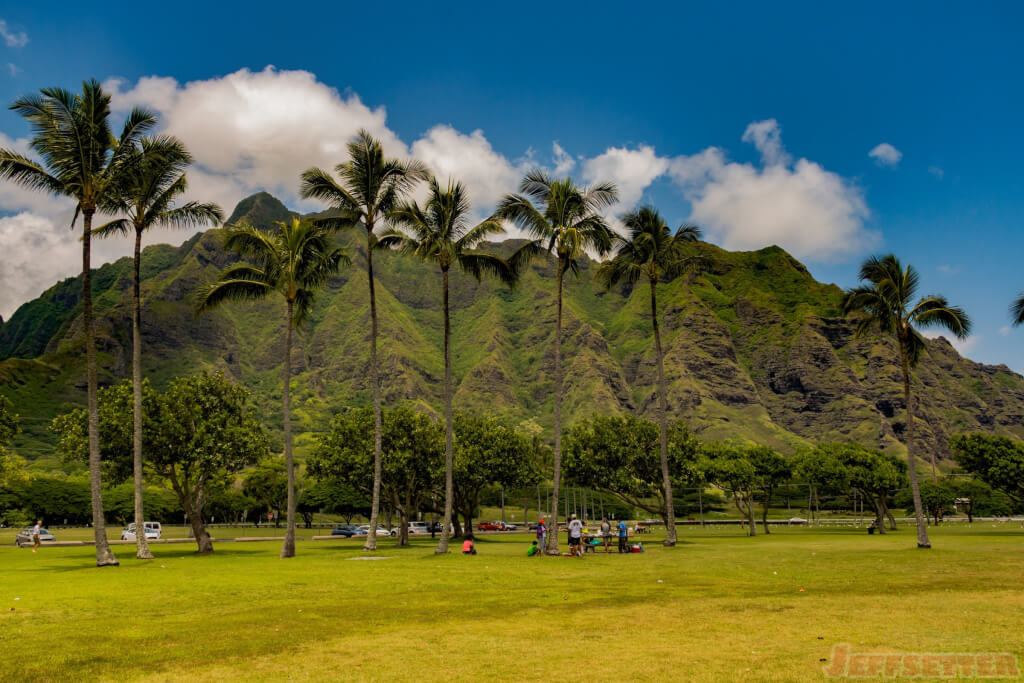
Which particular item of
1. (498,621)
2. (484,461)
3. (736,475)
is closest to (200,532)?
(484,461)

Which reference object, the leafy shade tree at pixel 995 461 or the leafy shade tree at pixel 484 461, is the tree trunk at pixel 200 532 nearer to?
the leafy shade tree at pixel 484 461

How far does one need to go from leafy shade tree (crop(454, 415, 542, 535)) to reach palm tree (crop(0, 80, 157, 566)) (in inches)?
1077

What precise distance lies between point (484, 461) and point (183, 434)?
22989 millimetres

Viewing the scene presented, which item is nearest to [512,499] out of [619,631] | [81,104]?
[81,104]

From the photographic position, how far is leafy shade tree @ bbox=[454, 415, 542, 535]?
56.3m

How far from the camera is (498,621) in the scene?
605 inches

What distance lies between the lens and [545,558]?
35.4m

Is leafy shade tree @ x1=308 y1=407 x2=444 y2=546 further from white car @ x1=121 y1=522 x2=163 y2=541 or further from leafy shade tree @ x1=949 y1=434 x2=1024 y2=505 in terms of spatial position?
leafy shade tree @ x1=949 y1=434 x2=1024 y2=505

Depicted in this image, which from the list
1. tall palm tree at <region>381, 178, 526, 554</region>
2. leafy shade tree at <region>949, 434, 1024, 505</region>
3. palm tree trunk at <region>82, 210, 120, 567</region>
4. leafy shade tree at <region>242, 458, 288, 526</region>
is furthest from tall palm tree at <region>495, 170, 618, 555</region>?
leafy shade tree at <region>242, 458, 288, 526</region>

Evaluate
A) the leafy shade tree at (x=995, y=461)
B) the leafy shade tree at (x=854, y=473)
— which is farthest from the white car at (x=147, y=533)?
the leafy shade tree at (x=995, y=461)

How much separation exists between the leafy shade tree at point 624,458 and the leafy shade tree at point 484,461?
4.11 metres

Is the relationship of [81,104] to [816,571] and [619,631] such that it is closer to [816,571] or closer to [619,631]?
[619,631]

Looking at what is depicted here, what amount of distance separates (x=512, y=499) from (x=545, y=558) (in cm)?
12113

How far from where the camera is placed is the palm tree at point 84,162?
104 feet
